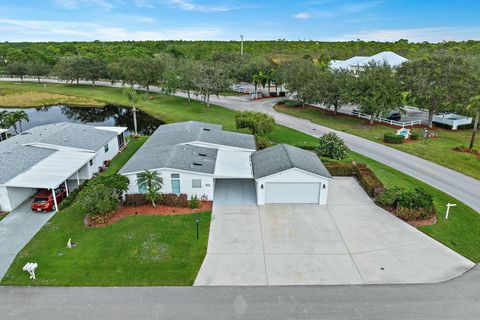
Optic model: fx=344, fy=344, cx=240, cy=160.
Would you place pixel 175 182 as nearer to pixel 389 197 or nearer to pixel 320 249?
pixel 320 249

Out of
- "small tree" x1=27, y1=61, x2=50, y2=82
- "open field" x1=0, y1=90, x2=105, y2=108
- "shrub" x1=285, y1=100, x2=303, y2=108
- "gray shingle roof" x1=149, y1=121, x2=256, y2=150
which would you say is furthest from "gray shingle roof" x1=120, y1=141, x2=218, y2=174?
"small tree" x1=27, y1=61, x2=50, y2=82

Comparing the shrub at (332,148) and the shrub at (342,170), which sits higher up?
the shrub at (332,148)

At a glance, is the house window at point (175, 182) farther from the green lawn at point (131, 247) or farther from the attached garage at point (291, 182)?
the attached garage at point (291, 182)

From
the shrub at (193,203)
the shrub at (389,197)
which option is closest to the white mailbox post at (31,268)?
the shrub at (193,203)

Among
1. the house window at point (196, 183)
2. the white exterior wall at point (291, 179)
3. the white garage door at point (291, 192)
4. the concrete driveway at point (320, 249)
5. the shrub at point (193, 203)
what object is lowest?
the concrete driveway at point (320, 249)

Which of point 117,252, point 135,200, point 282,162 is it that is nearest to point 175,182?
point 135,200

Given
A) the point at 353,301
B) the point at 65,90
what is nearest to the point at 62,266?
the point at 353,301

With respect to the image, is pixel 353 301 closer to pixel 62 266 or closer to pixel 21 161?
pixel 62 266
